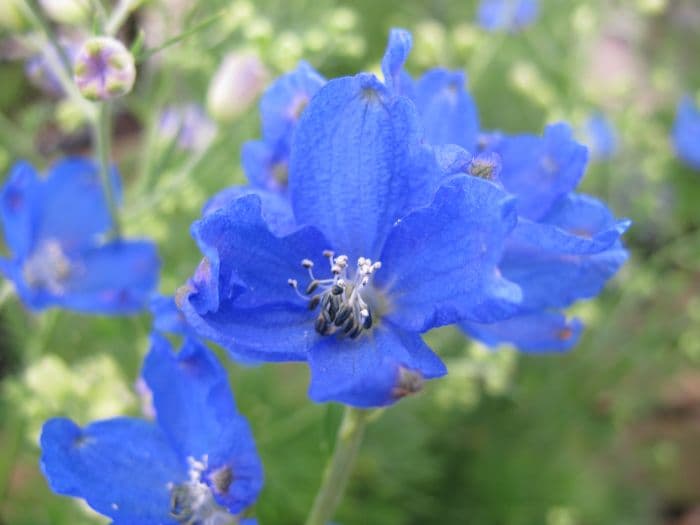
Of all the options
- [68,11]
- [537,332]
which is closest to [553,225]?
[537,332]

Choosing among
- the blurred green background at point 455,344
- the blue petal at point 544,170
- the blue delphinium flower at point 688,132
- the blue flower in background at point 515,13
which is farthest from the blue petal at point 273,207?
the blue delphinium flower at point 688,132

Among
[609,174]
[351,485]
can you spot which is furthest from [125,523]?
[609,174]

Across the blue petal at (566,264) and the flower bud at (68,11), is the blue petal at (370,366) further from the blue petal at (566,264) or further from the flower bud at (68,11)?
the flower bud at (68,11)

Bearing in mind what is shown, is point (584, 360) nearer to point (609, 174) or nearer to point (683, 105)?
point (609, 174)

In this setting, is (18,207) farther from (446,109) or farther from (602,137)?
(602,137)

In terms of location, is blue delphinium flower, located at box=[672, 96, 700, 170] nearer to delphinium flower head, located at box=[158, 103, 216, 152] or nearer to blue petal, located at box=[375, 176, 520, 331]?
delphinium flower head, located at box=[158, 103, 216, 152]

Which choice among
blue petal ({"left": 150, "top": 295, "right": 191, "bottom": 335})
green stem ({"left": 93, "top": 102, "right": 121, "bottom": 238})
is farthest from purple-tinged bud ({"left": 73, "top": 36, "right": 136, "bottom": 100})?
blue petal ({"left": 150, "top": 295, "right": 191, "bottom": 335})
